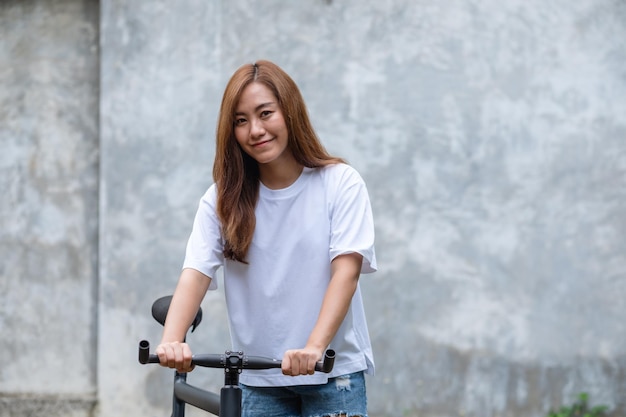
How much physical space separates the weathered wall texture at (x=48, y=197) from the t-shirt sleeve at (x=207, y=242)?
347 centimetres

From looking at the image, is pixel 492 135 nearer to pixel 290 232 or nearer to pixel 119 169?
pixel 119 169

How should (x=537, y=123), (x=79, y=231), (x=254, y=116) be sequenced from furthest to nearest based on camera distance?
(x=79, y=231), (x=537, y=123), (x=254, y=116)

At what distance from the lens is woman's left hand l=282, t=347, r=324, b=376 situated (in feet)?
8.24

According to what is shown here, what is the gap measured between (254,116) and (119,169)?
3.39 metres

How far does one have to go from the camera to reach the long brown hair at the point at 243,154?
296 centimetres

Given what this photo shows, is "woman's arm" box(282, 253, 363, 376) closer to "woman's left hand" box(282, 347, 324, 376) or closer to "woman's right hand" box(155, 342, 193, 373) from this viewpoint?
"woman's left hand" box(282, 347, 324, 376)

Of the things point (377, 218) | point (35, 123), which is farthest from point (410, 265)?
point (35, 123)

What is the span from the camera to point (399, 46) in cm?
604

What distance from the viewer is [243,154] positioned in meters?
3.09

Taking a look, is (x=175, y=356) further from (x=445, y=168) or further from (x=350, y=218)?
(x=445, y=168)

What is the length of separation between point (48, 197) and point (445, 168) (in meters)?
2.67

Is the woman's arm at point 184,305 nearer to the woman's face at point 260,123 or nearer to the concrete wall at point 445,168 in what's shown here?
the woman's face at point 260,123

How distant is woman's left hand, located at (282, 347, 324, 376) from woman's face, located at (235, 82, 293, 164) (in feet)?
2.32

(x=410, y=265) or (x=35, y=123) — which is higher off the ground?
(x=35, y=123)
